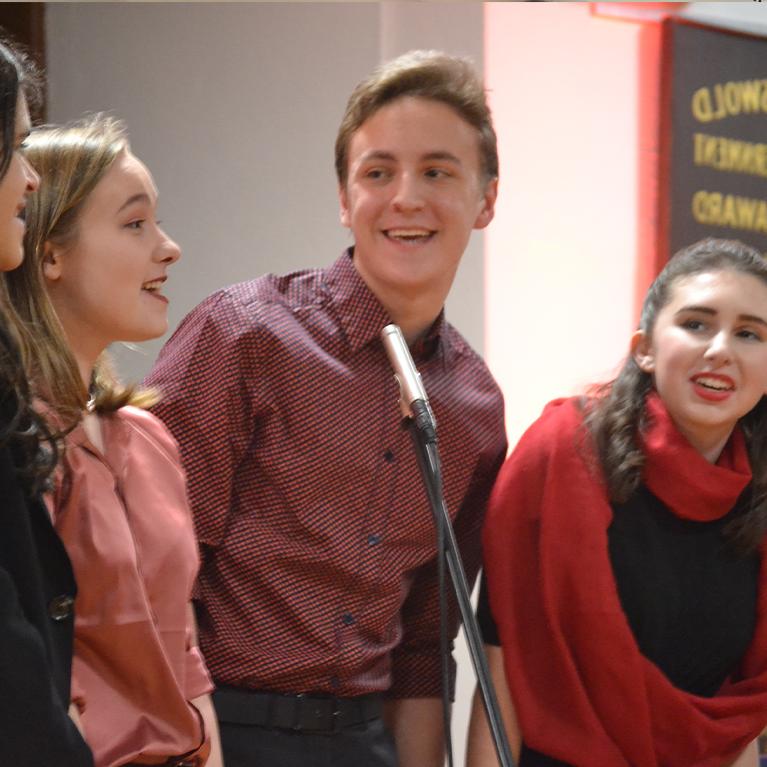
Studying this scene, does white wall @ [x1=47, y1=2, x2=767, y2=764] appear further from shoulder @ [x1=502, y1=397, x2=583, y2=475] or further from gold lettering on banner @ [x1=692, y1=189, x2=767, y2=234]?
shoulder @ [x1=502, y1=397, x2=583, y2=475]

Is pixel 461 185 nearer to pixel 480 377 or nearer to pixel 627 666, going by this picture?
pixel 480 377

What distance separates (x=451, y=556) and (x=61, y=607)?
0.45 meters

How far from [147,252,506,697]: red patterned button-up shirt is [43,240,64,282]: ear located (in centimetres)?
36

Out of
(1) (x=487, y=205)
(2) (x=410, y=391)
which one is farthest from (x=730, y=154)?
(2) (x=410, y=391)

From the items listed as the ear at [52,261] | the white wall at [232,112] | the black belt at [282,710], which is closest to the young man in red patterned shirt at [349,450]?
the black belt at [282,710]

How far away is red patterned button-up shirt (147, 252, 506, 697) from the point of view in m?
2.12

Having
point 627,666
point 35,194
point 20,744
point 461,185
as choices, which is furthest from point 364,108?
point 20,744

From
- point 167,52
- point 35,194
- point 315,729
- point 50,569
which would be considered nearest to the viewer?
point 50,569

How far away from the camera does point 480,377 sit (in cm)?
244

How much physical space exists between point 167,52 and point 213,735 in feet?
7.39

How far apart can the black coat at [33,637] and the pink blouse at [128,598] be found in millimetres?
110

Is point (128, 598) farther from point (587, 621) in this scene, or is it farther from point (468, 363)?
point (468, 363)

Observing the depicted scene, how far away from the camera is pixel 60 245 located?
1.86 meters

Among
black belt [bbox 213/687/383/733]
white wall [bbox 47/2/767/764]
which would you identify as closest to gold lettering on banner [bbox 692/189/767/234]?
white wall [bbox 47/2/767/764]
